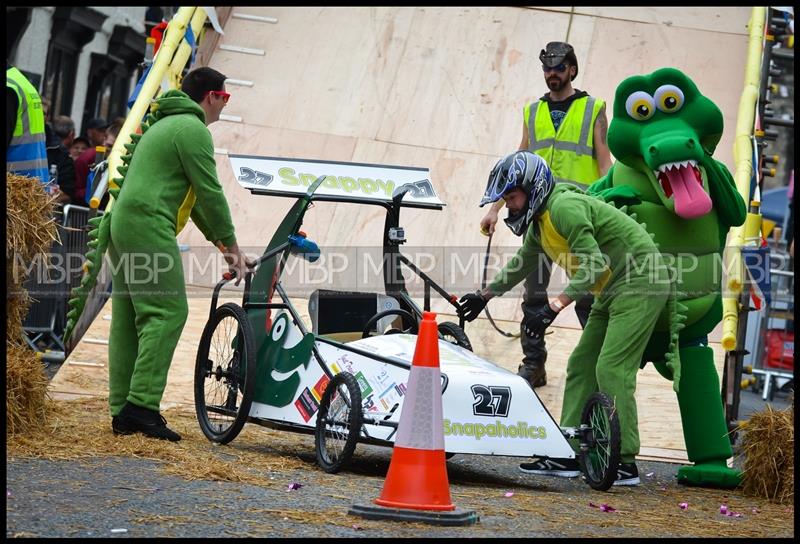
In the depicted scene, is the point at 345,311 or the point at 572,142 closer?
the point at 345,311

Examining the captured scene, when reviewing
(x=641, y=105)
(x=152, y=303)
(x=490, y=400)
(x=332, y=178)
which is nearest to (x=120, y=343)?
(x=152, y=303)

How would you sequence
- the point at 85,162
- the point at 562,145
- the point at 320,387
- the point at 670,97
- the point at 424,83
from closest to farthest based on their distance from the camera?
the point at 320,387 → the point at 670,97 → the point at 562,145 → the point at 85,162 → the point at 424,83

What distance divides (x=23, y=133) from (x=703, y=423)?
479 cm

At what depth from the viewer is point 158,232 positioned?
25.3 ft

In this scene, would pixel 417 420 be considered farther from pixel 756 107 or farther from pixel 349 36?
pixel 349 36

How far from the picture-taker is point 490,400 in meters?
6.93

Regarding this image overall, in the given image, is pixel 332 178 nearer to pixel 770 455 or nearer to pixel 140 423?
pixel 140 423

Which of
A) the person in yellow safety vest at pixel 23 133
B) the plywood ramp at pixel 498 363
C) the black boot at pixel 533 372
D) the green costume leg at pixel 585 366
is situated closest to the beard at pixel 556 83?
the black boot at pixel 533 372

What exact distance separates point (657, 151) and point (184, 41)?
6.75m

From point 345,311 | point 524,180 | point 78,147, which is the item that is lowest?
point 345,311

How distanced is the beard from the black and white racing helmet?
2377 millimetres

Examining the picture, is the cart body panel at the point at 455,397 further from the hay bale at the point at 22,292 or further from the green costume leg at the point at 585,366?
the hay bale at the point at 22,292

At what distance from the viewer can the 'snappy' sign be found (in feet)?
25.6

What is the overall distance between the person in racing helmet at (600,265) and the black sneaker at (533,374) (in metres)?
1.91
